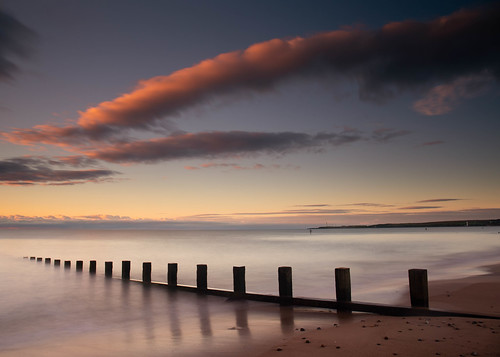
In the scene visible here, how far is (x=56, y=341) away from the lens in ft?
32.2

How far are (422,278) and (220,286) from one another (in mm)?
14267

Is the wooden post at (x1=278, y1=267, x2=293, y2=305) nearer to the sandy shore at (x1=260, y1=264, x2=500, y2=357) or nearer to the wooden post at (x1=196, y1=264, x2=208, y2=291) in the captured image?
the sandy shore at (x1=260, y1=264, x2=500, y2=357)

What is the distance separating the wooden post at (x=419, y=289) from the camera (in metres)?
9.02

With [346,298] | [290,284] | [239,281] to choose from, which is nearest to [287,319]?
[346,298]

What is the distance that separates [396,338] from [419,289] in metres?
2.41

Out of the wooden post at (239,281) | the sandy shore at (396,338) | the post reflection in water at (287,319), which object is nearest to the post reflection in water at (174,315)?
the wooden post at (239,281)

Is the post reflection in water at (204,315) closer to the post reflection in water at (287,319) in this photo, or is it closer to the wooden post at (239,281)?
the wooden post at (239,281)

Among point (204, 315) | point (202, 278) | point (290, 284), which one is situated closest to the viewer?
point (204, 315)

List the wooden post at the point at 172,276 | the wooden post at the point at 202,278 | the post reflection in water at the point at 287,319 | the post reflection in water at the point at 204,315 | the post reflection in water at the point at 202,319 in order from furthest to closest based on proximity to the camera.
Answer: the wooden post at the point at 172,276 → the wooden post at the point at 202,278 → the post reflection in water at the point at 204,315 → the post reflection in water at the point at 287,319 → the post reflection in water at the point at 202,319

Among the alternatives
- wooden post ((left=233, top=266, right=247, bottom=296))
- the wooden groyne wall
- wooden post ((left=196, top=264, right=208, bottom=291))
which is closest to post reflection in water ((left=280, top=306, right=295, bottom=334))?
the wooden groyne wall

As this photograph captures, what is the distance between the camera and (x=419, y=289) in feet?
→ 29.9

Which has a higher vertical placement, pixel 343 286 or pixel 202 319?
pixel 343 286

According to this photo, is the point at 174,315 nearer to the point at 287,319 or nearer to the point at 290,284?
the point at 290,284

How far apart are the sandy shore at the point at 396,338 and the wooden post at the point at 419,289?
0.62 m
